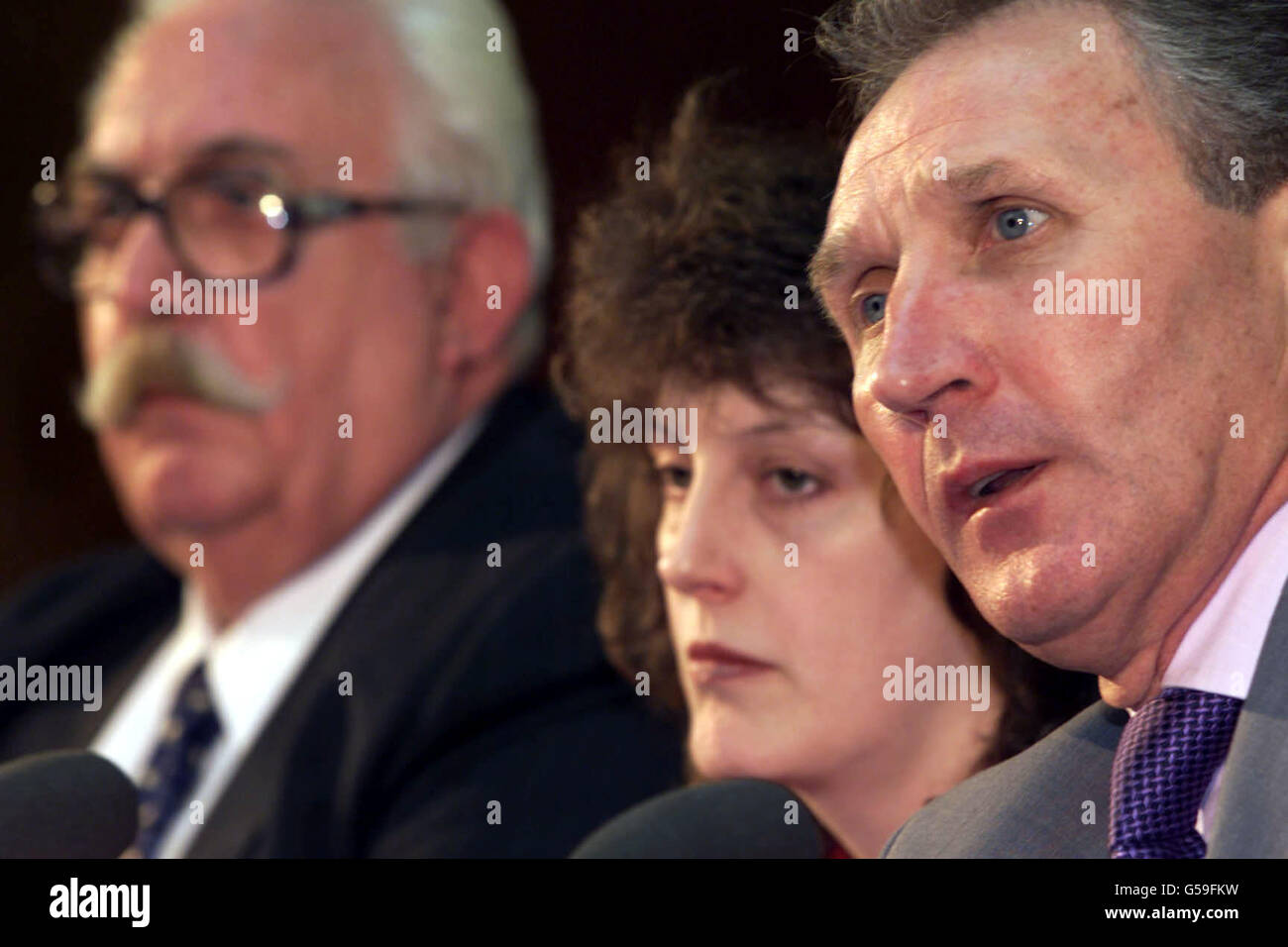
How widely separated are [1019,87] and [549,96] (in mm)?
1600

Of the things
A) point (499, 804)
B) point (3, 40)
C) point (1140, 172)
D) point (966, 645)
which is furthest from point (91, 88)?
point (1140, 172)

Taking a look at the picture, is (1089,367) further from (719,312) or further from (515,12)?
(515,12)

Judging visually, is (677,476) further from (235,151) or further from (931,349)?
(235,151)

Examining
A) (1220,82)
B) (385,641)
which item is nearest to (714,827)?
(1220,82)

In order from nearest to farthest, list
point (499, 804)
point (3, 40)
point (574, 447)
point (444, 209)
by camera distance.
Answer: point (499, 804) → point (574, 447) → point (444, 209) → point (3, 40)

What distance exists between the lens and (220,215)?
93.5 inches

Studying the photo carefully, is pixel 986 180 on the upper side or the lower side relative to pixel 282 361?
lower

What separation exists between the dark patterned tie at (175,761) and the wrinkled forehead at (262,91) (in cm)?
72

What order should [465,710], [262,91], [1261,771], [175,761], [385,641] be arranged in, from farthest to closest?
[262,91], [175,761], [385,641], [465,710], [1261,771]

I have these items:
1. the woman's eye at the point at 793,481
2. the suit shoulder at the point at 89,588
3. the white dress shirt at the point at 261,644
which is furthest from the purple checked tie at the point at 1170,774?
the suit shoulder at the point at 89,588

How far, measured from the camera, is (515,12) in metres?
2.66

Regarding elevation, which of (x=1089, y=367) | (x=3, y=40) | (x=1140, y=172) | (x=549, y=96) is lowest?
(x=1089, y=367)

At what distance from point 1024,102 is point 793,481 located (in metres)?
0.50

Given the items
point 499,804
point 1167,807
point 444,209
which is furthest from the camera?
point 444,209
